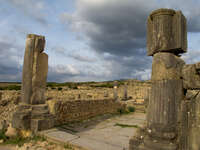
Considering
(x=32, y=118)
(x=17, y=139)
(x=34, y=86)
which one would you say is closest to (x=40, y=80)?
(x=34, y=86)

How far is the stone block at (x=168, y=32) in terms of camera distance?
9.00ft

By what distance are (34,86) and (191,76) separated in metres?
5.14

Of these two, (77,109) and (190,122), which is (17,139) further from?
(190,122)

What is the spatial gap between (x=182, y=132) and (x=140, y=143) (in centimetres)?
73

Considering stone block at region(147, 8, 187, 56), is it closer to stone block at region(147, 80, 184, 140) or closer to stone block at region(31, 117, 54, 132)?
stone block at region(147, 80, 184, 140)

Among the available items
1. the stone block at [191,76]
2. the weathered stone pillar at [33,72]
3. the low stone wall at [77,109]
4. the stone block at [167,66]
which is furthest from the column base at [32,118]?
the stone block at [191,76]

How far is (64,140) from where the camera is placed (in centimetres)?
429

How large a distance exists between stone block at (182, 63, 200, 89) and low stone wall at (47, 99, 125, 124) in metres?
4.98

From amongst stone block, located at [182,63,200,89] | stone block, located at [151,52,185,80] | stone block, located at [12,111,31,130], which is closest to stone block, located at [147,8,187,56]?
stone block, located at [151,52,185,80]

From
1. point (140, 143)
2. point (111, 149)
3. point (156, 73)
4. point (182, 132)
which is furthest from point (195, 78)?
point (111, 149)

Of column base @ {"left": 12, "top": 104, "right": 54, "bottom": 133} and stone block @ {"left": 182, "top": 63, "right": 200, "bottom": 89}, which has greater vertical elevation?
stone block @ {"left": 182, "top": 63, "right": 200, "bottom": 89}

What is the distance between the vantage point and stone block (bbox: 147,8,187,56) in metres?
2.74

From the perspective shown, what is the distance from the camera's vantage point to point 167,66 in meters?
2.68

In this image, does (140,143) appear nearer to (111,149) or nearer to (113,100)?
(111,149)
